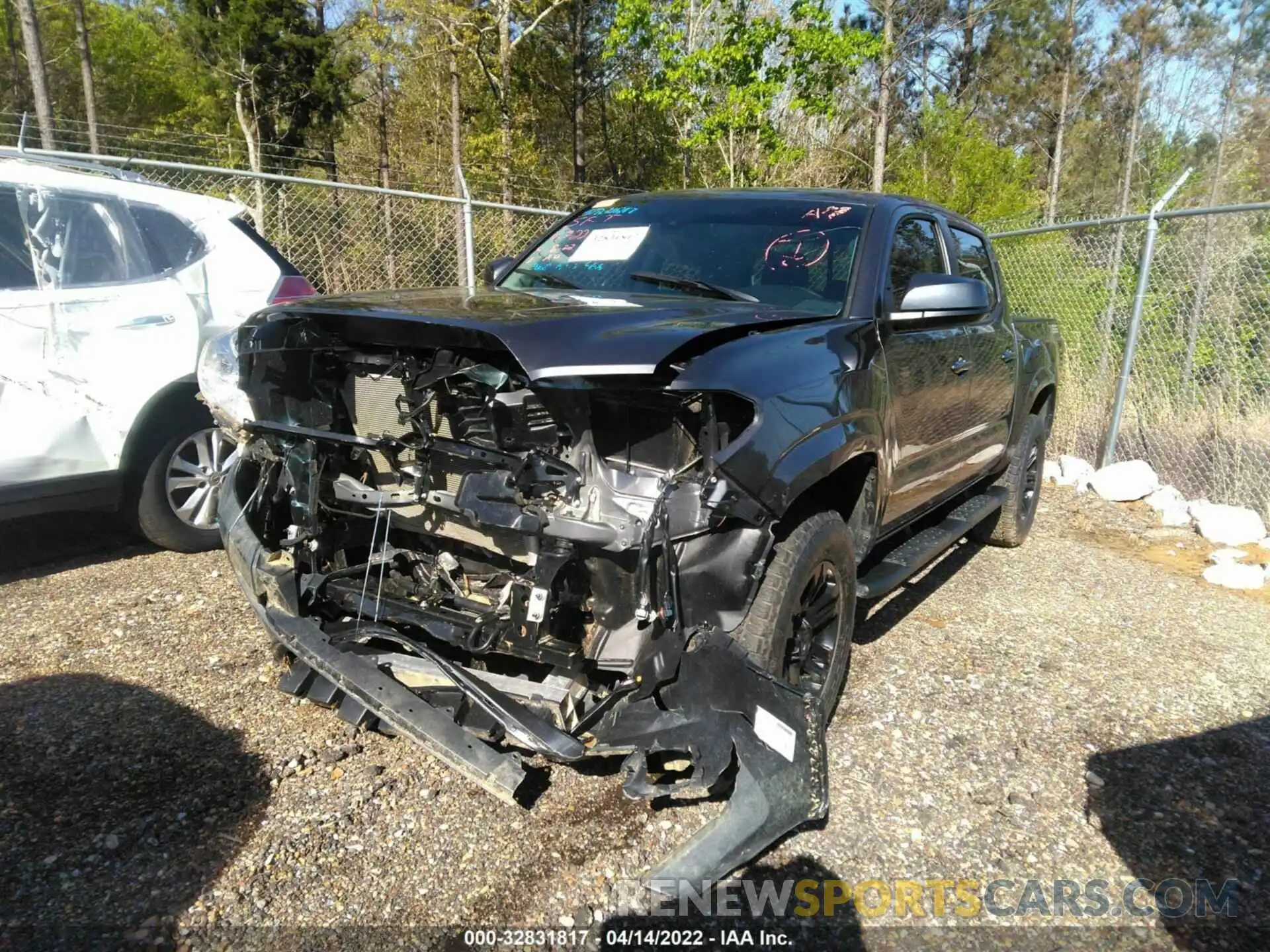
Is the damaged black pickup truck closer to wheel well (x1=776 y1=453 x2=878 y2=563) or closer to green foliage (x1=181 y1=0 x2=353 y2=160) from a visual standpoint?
wheel well (x1=776 y1=453 x2=878 y2=563)

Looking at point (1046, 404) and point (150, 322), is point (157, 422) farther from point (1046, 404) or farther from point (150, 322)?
point (1046, 404)

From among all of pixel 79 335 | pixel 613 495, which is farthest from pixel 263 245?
pixel 613 495

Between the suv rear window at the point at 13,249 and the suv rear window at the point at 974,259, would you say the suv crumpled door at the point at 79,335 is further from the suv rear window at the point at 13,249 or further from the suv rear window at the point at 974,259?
the suv rear window at the point at 974,259

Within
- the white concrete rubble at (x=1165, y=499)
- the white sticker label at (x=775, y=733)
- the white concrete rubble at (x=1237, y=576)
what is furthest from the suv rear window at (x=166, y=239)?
the white concrete rubble at (x=1165, y=499)

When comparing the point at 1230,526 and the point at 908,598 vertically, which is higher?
the point at 908,598

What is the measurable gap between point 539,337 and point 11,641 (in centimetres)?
284

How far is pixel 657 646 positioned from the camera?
2.25 meters

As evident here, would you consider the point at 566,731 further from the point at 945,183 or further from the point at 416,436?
the point at 945,183

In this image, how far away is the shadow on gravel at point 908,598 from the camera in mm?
4035

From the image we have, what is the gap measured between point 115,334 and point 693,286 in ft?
9.05

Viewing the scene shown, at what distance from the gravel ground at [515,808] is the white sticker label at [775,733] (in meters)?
0.45

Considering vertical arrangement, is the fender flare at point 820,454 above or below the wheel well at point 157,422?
above

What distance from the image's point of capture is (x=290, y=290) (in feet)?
15.4

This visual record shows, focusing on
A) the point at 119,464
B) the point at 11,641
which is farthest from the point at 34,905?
the point at 119,464
